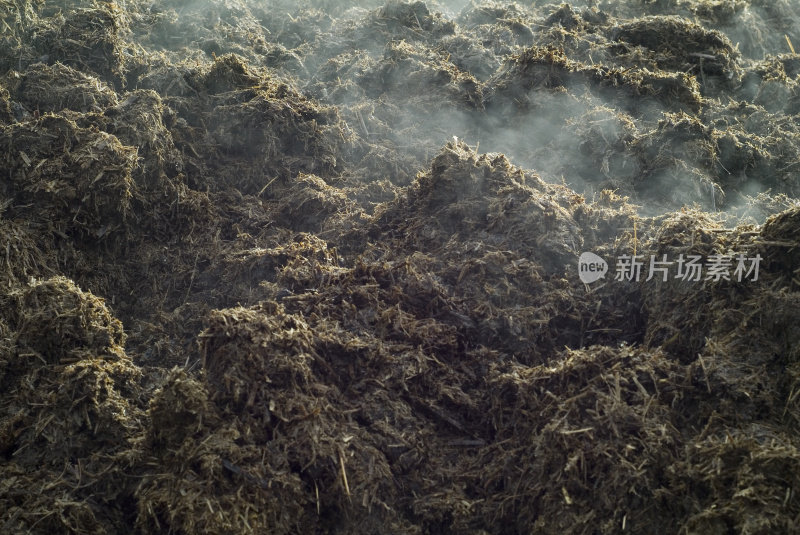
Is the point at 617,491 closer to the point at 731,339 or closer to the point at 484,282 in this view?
the point at 731,339

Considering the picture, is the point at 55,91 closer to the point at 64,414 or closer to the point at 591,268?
the point at 64,414

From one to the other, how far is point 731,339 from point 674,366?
0.97 feet

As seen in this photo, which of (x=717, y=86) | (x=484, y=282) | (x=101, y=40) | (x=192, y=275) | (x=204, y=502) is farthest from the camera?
(x=717, y=86)

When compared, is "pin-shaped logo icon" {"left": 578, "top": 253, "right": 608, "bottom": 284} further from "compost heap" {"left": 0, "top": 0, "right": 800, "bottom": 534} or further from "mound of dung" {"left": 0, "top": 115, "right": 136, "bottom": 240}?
"mound of dung" {"left": 0, "top": 115, "right": 136, "bottom": 240}

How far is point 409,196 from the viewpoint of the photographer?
173 inches

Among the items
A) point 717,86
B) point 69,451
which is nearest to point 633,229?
point 717,86

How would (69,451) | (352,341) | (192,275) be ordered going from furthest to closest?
(192,275), (352,341), (69,451)

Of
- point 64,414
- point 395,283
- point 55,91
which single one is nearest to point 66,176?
point 55,91

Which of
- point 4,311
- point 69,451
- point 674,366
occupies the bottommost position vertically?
point 69,451

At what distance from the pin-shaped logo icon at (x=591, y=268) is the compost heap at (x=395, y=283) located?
46 millimetres

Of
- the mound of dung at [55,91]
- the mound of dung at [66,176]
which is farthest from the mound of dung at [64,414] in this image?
the mound of dung at [55,91]

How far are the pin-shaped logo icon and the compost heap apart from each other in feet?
0.15

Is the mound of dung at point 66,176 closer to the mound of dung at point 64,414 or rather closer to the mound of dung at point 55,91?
the mound of dung at point 55,91

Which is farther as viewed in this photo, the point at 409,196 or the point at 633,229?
the point at 409,196
